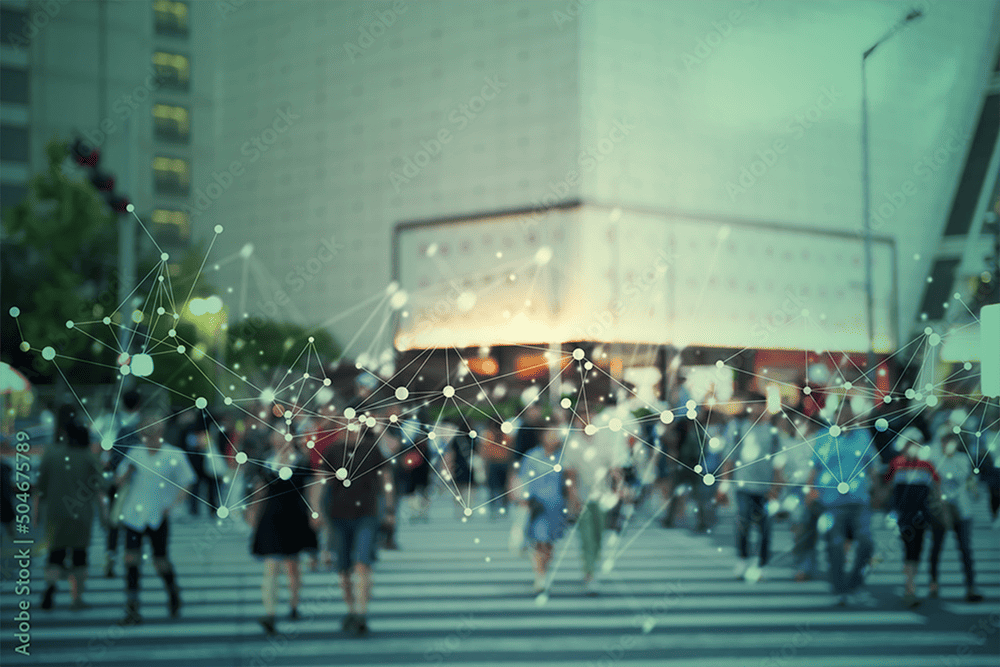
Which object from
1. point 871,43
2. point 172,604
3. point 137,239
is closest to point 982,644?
point 871,43

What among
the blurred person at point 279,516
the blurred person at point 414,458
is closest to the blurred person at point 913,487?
the blurred person at point 414,458

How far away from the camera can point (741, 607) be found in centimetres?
555

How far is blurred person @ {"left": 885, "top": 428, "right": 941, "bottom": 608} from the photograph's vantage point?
5508mm

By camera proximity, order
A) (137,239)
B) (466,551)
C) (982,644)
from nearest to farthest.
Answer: (982,644) < (137,239) < (466,551)

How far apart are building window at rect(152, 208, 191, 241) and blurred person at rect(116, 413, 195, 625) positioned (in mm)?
1156

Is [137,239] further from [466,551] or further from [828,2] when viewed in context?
[828,2]

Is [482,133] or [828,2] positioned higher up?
[828,2]

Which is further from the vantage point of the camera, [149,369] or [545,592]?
[545,592]

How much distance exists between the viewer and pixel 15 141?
518 centimetres

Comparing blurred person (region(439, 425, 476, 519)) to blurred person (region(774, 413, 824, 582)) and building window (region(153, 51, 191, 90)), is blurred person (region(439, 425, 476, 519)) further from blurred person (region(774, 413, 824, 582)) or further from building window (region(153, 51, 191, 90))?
building window (region(153, 51, 191, 90))

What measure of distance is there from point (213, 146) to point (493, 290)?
226cm
